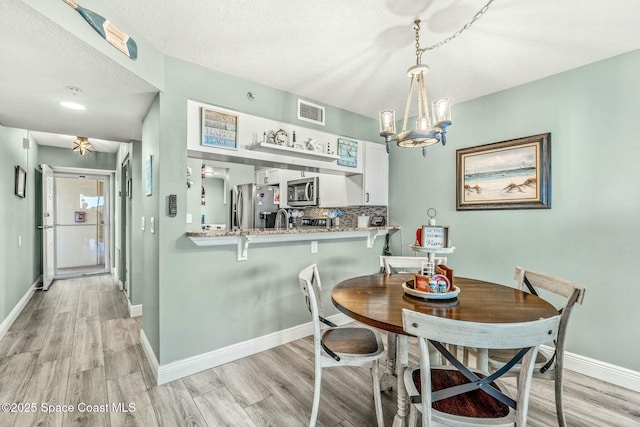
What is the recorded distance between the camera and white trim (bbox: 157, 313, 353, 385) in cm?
221

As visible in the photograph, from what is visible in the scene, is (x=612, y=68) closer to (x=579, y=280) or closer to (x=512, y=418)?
(x=579, y=280)

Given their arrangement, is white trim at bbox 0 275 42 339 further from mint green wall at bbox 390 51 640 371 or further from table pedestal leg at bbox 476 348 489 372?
mint green wall at bbox 390 51 640 371

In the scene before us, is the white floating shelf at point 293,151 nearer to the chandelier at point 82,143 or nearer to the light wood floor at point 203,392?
the light wood floor at point 203,392

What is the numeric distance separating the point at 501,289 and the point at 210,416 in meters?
2.02

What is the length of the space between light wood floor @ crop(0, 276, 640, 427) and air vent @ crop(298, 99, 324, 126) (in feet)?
7.50

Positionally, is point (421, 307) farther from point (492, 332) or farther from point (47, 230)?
point (47, 230)

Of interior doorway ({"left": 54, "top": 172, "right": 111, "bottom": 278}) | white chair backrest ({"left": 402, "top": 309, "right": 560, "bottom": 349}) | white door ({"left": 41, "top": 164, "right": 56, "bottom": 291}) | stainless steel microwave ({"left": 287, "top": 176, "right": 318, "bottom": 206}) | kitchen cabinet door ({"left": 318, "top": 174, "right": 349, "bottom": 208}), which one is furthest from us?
interior doorway ({"left": 54, "top": 172, "right": 111, "bottom": 278})

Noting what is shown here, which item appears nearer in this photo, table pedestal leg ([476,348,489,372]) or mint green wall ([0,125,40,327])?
table pedestal leg ([476,348,489,372])

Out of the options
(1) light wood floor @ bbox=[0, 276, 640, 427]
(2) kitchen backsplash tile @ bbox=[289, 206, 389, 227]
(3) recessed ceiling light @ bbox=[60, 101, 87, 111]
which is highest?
(3) recessed ceiling light @ bbox=[60, 101, 87, 111]

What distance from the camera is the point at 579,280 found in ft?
7.87

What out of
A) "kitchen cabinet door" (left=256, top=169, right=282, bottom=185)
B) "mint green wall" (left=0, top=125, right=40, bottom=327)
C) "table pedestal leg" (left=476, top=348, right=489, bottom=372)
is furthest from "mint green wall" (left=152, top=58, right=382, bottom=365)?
"mint green wall" (left=0, top=125, right=40, bottom=327)

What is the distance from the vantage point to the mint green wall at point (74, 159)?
17.0 ft

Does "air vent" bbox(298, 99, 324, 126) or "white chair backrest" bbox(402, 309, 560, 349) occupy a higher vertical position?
"air vent" bbox(298, 99, 324, 126)

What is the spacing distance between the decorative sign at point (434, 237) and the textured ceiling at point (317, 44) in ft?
4.30
